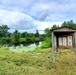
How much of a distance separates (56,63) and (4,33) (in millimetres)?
35351

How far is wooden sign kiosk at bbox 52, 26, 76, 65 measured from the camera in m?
8.38

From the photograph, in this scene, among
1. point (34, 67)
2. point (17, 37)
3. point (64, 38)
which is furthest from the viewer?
point (17, 37)

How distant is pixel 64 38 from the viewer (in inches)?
337

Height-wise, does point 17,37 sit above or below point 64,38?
above

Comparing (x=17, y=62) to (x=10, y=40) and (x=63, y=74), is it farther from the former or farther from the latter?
(x=10, y=40)

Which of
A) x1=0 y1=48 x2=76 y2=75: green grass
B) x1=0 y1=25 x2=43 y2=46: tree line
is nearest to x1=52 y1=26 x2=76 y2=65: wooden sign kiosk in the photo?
x1=0 y1=48 x2=76 y2=75: green grass

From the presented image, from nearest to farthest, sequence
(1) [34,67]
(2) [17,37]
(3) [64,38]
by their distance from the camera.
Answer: (1) [34,67], (3) [64,38], (2) [17,37]

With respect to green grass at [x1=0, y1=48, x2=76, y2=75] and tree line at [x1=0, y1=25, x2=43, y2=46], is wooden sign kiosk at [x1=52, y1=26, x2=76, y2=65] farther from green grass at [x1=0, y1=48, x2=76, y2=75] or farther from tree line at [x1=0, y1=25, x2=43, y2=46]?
tree line at [x1=0, y1=25, x2=43, y2=46]

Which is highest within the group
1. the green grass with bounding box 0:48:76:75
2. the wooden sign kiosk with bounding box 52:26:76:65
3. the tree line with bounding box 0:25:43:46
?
the tree line with bounding box 0:25:43:46

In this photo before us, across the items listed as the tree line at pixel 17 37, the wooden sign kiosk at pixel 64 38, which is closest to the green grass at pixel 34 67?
the wooden sign kiosk at pixel 64 38

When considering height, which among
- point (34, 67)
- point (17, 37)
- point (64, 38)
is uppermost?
point (17, 37)

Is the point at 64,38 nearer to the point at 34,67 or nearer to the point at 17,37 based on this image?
the point at 34,67

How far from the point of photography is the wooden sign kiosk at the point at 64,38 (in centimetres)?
838

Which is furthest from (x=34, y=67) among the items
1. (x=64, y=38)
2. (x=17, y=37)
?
(x=17, y=37)
